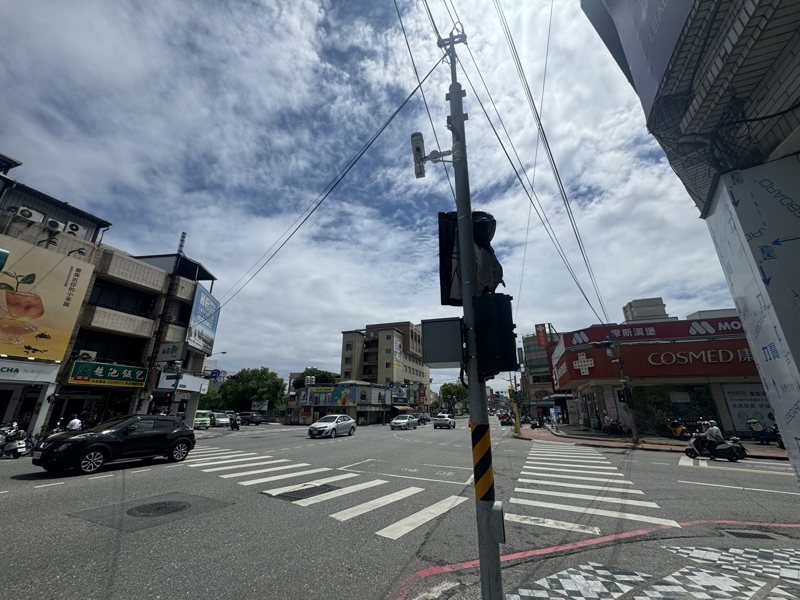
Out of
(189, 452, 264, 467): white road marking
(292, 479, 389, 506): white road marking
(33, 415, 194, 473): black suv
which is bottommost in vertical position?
(292, 479, 389, 506): white road marking

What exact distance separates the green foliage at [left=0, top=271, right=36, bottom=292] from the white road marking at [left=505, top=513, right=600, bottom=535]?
27.1 metres

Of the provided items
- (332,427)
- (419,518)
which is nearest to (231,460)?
(419,518)

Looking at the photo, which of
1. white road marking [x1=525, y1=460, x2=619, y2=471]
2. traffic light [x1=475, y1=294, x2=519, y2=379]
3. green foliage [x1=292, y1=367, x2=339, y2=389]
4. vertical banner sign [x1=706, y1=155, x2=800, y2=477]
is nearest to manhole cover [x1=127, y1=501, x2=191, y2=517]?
traffic light [x1=475, y1=294, x2=519, y2=379]

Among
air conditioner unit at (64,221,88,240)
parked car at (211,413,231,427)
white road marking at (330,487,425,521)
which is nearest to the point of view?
white road marking at (330,487,425,521)

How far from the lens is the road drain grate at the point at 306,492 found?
7.52 meters

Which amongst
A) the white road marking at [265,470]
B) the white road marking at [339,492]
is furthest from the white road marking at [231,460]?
the white road marking at [339,492]

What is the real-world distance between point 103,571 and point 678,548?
7.73 meters

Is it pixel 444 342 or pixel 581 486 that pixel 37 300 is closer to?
pixel 444 342

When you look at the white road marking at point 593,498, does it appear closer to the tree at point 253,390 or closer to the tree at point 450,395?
the tree at point 253,390

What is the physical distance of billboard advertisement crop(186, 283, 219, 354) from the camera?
29203mm

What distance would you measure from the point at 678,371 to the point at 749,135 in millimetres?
26771

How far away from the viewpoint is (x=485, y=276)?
3.87 metres

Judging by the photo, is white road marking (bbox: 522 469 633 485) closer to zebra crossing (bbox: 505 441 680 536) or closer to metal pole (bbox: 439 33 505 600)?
zebra crossing (bbox: 505 441 680 536)

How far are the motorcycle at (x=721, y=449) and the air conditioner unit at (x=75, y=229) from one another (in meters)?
39.0
